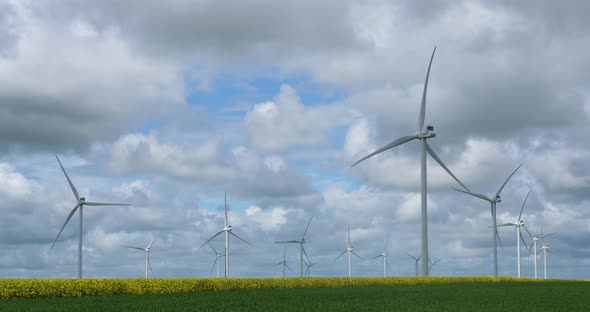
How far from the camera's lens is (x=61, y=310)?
127ft

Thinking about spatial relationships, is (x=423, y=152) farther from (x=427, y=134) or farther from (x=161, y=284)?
(x=161, y=284)

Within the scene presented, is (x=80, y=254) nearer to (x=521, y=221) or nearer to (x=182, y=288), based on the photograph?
(x=182, y=288)

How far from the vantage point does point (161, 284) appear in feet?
203

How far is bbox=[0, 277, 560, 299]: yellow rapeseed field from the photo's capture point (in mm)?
51875

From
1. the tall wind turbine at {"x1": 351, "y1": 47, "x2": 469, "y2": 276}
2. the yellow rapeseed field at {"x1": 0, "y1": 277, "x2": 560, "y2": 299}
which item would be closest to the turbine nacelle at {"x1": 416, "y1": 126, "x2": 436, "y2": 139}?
the tall wind turbine at {"x1": 351, "y1": 47, "x2": 469, "y2": 276}

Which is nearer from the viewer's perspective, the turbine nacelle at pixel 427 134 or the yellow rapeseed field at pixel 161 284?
the yellow rapeseed field at pixel 161 284

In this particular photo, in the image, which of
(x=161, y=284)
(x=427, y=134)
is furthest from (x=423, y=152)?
(x=161, y=284)

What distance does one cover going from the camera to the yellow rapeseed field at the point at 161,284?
5188 cm

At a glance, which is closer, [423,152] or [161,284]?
[161,284]

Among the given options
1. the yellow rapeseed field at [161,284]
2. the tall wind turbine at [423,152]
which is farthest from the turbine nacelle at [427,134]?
the yellow rapeseed field at [161,284]

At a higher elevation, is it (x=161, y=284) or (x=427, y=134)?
(x=427, y=134)

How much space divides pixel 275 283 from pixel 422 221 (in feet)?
62.4

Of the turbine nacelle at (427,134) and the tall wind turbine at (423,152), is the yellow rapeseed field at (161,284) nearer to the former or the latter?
the tall wind turbine at (423,152)

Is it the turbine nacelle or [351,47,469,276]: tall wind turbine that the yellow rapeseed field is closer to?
[351,47,469,276]: tall wind turbine
